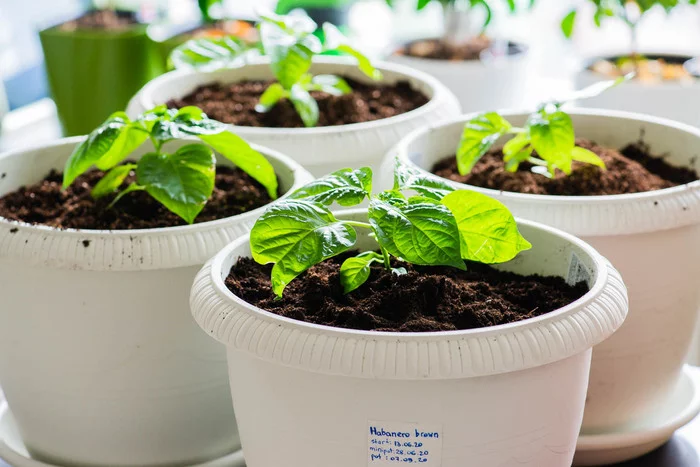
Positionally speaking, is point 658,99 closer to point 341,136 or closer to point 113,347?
point 341,136

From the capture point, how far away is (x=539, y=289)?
2.96 ft

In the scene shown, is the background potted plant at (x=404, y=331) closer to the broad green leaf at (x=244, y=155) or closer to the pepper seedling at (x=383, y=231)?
the pepper seedling at (x=383, y=231)

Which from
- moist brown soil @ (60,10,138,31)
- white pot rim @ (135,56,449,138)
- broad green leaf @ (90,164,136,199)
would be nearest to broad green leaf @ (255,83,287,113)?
white pot rim @ (135,56,449,138)

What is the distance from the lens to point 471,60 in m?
2.26

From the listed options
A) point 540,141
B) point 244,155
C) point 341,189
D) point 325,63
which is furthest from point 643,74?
point 341,189

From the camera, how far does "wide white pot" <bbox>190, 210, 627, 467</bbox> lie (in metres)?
0.75

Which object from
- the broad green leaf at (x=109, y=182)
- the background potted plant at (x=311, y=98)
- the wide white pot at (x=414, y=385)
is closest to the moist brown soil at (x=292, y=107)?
the background potted plant at (x=311, y=98)

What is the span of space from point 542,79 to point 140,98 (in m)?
1.41

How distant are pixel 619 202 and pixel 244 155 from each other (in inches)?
17.1

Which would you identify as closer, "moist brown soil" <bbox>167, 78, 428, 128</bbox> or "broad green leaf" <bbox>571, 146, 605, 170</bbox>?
"broad green leaf" <bbox>571, 146, 605, 170</bbox>

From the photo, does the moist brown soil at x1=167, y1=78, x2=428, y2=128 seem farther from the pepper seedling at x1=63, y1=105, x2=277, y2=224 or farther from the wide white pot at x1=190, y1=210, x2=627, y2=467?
the wide white pot at x1=190, y1=210, x2=627, y2=467

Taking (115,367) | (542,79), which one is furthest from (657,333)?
(542,79)

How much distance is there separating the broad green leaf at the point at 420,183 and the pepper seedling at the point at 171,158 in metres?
0.22

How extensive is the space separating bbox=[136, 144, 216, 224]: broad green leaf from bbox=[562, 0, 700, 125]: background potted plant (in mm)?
1127
